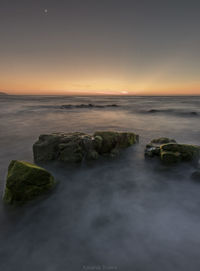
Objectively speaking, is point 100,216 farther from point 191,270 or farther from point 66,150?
point 66,150

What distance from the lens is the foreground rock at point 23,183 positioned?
3.79m

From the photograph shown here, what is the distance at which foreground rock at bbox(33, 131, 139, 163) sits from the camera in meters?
6.15

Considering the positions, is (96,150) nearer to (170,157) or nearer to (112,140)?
(112,140)

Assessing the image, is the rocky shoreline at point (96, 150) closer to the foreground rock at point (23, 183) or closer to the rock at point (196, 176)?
the rock at point (196, 176)

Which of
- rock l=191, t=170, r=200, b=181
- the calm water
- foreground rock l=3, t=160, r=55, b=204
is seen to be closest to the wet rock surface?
rock l=191, t=170, r=200, b=181

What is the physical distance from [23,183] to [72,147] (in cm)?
264

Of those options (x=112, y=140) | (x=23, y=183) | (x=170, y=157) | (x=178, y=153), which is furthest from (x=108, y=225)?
(x=178, y=153)

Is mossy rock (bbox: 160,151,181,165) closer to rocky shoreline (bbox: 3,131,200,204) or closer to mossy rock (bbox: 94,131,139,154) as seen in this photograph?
rocky shoreline (bbox: 3,131,200,204)

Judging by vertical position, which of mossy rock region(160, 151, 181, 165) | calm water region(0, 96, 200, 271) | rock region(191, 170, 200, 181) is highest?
mossy rock region(160, 151, 181, 165)

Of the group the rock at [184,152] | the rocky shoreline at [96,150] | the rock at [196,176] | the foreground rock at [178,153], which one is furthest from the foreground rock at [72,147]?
the rock at [196,176]

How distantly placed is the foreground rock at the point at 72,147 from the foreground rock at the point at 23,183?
2.00 metres

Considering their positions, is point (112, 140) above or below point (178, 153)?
A: above

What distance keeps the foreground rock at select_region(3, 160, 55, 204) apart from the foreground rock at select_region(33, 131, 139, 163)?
6.56 feet

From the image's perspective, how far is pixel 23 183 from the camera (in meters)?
3.83
